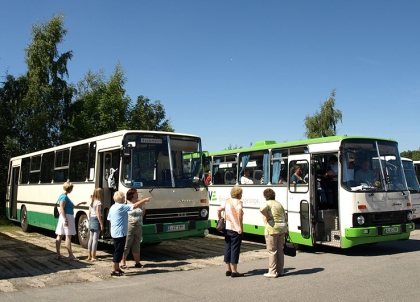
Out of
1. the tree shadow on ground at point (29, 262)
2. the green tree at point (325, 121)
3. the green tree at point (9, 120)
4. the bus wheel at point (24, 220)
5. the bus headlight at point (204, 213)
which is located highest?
the green tree at point (325, 121)

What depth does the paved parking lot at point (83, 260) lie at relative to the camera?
28.4ft

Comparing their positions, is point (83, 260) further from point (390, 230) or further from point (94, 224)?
point (390, 230)

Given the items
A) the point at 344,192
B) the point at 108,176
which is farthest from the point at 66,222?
the point at 344,192

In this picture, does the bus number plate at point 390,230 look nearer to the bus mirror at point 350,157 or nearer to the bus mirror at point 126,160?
the bus mirror at point 350,157

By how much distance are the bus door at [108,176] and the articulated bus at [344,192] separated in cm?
464

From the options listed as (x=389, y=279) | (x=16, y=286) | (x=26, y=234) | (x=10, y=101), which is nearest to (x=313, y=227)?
(x=389, y=279)

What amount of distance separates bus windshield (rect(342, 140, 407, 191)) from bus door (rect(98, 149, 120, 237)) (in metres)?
5.76

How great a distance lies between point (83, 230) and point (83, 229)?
3 cm

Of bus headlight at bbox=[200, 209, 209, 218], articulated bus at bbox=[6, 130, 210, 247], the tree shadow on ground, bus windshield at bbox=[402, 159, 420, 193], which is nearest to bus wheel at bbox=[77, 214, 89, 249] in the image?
articulated bus at bbox=[6, 130, 210, 247]

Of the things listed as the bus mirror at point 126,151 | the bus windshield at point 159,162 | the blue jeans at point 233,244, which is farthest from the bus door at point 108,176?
the blue jeans at point 233,244

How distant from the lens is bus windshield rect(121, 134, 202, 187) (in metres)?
10.5

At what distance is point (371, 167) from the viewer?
1115cm

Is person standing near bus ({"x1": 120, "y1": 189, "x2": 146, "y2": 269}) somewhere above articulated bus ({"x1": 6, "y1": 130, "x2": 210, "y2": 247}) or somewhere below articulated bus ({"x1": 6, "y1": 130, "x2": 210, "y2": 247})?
below

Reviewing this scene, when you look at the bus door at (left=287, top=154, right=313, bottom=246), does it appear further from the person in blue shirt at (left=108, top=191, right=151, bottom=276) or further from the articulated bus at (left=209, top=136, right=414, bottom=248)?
the person in blue shirt at (left=108, top=191, right=151, bottom=276)
